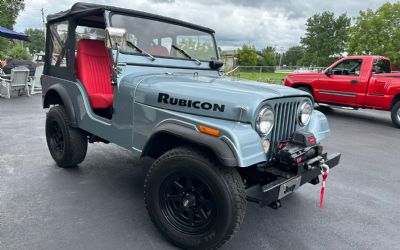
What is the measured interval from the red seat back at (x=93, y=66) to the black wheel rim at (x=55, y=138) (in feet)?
2.59

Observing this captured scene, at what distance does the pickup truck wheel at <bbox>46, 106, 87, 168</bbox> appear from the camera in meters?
3.95

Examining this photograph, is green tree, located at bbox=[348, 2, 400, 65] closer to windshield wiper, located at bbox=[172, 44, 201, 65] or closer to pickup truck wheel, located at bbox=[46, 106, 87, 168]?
windshield wiper, located at bbox=[172, 44, 201, 65]

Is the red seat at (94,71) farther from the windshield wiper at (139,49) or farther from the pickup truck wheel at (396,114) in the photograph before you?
the pickup truck wheel at (396,114)

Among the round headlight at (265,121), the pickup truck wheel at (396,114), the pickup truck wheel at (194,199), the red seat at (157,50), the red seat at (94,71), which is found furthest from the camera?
the pickup truck wheel at (396,114)

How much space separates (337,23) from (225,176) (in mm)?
72728

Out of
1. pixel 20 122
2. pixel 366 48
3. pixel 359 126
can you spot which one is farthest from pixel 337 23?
pixel 20 122

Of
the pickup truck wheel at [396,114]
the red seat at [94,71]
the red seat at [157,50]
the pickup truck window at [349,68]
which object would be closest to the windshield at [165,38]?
the red seat at [157,50]

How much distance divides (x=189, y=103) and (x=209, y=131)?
1.21ft

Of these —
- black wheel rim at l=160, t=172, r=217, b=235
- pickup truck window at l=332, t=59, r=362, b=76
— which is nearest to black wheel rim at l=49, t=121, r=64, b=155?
black wheel rim at l=160, t=172, r=217, b=235

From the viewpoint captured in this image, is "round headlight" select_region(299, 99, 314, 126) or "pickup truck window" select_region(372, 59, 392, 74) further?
"pickup truck window" select_region(372, 59, 392, 74)

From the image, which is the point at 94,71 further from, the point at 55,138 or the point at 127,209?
the point at 127,209

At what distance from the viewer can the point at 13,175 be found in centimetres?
392

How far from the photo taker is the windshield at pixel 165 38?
11.1ft

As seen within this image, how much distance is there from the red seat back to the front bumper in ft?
7.69
